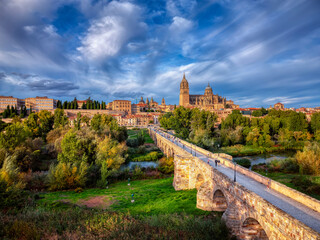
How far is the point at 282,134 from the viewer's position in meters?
43.8

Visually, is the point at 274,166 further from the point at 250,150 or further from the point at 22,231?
the point at 22,231

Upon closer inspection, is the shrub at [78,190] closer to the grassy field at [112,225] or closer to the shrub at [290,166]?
the grassy field at [112,225]

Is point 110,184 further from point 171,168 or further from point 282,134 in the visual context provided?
point 282,134

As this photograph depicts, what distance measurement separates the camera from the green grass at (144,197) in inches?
510

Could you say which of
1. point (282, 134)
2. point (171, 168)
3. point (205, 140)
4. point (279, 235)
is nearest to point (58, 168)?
point (171, 168)

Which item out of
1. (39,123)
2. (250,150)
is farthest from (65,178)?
(250,150)

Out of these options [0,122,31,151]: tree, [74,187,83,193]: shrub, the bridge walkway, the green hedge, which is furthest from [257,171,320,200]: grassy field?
[0,122,31,151]: tree

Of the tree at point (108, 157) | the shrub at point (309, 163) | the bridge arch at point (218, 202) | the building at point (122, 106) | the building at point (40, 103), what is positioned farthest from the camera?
the building at point (122, 106)

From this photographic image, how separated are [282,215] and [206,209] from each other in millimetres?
6308

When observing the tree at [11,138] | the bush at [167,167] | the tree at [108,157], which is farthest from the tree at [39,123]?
the bush at [167,167]

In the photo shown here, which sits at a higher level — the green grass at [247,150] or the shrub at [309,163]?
the shrub at [309,163]

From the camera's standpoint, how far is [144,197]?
16.2m

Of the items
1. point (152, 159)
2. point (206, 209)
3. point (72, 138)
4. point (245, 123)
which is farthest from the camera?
point (245, 123)

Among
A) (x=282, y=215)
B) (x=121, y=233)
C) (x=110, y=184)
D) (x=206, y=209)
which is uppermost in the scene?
(x=282, y=215)
